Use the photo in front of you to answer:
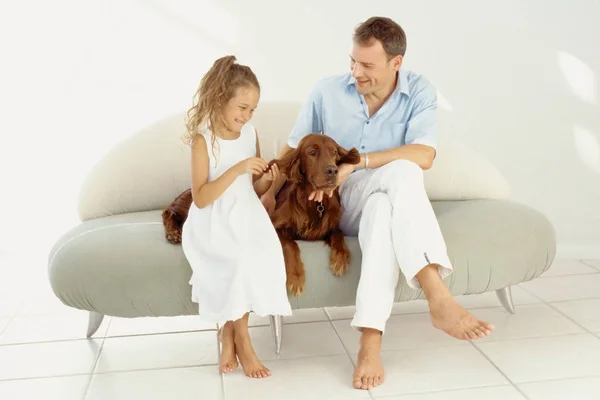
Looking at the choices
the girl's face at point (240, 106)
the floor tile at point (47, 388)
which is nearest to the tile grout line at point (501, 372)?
the girl's face at point (240, 106)

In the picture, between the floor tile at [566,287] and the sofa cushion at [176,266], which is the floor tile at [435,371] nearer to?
the sofa cushion at [176,266]

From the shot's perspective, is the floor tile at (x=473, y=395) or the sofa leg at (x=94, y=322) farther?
the sofa leg at (x=94, y=322)

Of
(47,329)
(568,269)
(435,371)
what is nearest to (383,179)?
(435,371)

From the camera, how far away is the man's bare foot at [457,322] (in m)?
2.39

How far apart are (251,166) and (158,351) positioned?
84 centimetres

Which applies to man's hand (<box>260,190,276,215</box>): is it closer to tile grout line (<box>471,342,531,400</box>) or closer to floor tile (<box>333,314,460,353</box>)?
floor tile (<box>333,314,460,353</box>)

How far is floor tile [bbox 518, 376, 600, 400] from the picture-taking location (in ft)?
Result: 7.66

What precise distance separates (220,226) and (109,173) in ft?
2.75

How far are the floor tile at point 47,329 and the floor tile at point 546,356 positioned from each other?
4.96 ft

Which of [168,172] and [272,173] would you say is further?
[168,172]

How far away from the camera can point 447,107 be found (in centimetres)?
407

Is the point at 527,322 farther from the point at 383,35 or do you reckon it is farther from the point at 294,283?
the point at 383,35

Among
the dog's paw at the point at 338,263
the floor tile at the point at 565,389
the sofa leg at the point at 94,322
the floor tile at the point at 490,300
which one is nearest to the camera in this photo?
the floor tile at the point at 565,389

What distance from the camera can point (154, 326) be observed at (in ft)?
10.4
